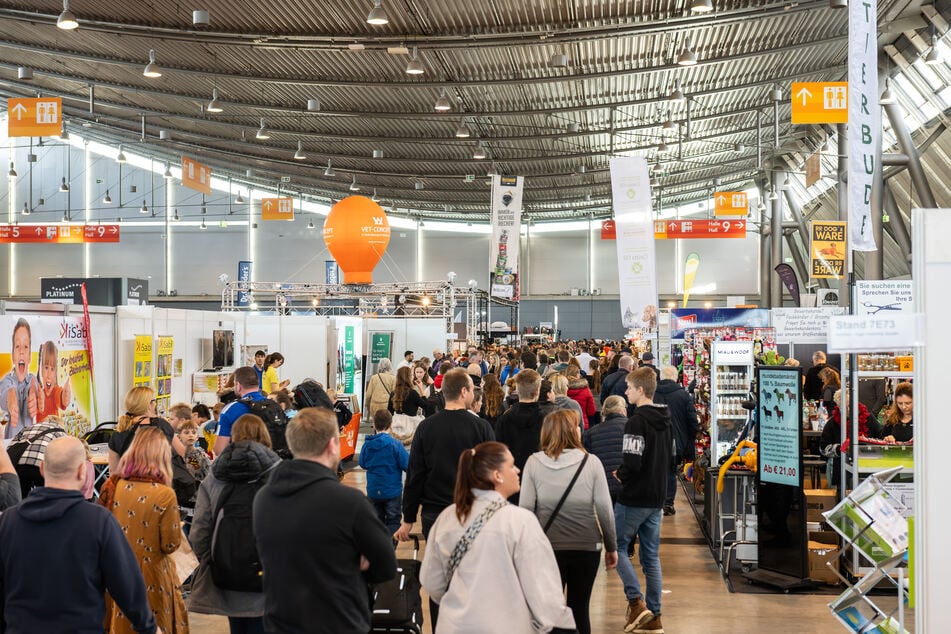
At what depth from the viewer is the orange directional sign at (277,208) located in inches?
919

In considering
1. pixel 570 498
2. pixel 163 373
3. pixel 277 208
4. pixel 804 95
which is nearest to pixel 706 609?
pixel 570 498

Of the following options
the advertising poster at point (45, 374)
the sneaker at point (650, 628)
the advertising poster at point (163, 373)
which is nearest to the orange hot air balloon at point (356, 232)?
the advertising poster at point (163, 373)

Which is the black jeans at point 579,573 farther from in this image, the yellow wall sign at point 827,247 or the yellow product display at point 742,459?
the yellow wall sign at point 827,247

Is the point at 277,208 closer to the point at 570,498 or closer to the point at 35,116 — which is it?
the point at 35,116

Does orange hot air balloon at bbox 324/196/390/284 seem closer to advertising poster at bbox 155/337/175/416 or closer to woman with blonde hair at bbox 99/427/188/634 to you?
advertising poster at bbox 155/337/175/416

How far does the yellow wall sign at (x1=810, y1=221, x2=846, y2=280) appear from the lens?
1617 centimetres

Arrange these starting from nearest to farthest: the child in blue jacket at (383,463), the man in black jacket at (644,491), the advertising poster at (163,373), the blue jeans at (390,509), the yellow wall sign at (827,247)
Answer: the man in black jacket at (644,491)
the child in blue jacket at (383,463)
the blue jeans at (390,509)
the advertising poster at (163,373)
the yellow wall sign at (827,247)

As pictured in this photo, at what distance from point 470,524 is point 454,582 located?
0.19 meters

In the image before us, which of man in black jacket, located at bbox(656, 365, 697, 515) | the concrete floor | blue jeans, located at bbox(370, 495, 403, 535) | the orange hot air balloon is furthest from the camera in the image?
the orange hot air balloon

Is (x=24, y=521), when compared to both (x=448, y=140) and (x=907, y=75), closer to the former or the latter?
(x=907, y=75)

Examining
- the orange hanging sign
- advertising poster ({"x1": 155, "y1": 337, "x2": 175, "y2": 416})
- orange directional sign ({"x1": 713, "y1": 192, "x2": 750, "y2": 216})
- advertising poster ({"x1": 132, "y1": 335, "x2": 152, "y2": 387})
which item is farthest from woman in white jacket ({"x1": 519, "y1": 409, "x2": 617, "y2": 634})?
orange directional sign ({"x1": 713, "y1": 192, "x2": 750, "y2": 216})

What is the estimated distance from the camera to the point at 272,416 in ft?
20.1

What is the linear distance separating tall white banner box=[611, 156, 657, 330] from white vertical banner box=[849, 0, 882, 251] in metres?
5.91

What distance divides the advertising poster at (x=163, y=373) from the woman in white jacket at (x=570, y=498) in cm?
640
